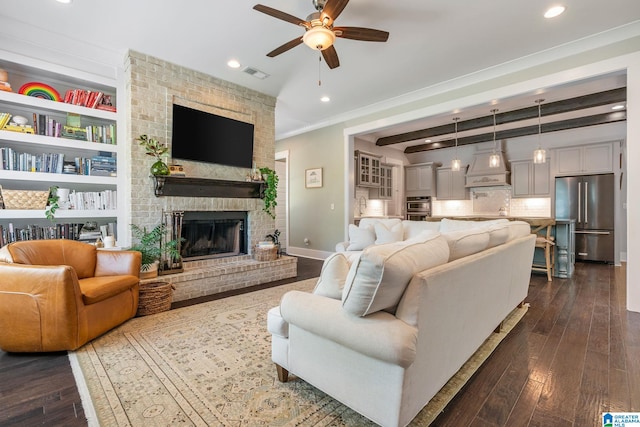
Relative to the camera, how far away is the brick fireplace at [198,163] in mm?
3457

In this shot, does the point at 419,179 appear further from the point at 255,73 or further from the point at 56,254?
the point at 56,254

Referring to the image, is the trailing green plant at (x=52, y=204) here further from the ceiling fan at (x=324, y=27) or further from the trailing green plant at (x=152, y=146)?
the ceiling fan at (x=324, y=27)

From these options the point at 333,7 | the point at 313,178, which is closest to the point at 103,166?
the point at 333,7

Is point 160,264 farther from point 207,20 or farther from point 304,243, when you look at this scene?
point 304,243

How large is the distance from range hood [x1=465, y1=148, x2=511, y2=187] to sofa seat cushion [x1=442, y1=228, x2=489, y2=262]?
19.1 feet

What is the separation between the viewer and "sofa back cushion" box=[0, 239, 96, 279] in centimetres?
238

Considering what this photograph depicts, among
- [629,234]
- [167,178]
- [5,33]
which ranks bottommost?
[629,234]

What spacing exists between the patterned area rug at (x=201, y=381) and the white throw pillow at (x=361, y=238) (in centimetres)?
213

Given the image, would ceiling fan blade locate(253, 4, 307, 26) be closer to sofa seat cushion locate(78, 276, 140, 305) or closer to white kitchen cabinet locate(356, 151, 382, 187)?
sofa seat cushion locate(78, 276, 140, 305)

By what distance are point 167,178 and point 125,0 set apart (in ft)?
5.79

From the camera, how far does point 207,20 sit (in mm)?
2857

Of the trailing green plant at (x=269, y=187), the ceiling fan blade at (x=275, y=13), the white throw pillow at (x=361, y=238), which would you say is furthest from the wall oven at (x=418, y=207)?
the ceiling fan blade at (x=275, y=13)

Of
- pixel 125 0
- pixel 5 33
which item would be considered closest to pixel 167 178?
pixel 125 0

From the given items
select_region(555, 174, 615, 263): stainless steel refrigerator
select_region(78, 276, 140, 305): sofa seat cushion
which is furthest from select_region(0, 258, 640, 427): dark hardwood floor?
select_region(555, 174, 615, 263): stainless steel refrigerator
